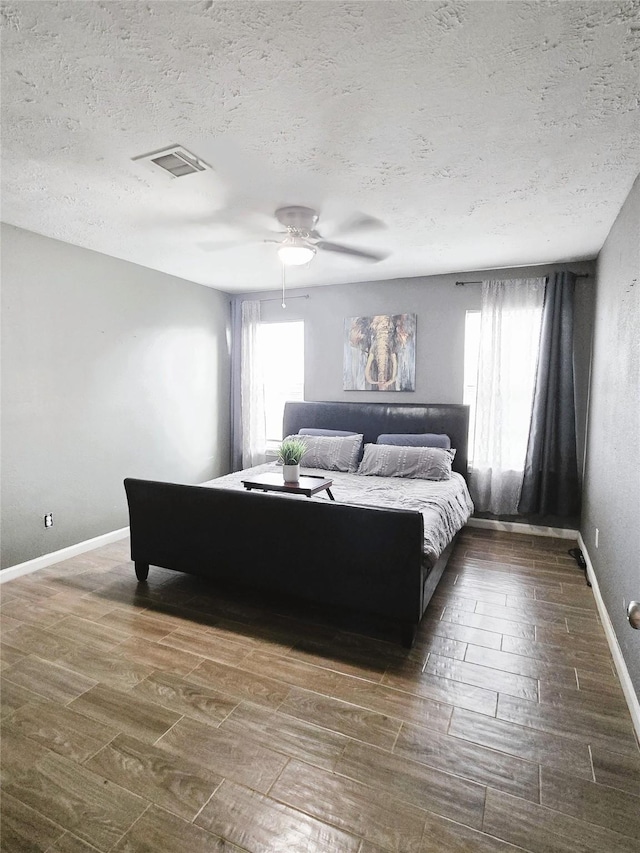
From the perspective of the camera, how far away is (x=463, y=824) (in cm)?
142

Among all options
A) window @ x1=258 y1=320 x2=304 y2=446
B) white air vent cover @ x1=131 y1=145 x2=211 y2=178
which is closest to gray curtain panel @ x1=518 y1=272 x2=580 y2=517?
window @ x1=258 y1=320 x2=304 y2=446

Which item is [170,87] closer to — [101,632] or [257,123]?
[257,123]

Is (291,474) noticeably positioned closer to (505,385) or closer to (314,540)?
(314,540)

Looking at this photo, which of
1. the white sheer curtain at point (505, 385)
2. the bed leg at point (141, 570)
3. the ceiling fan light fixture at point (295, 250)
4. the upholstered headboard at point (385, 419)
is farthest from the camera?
the upholstered headboard at point (385, 419)

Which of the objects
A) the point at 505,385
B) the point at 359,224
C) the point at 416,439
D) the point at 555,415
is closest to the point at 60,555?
the point at 416,439

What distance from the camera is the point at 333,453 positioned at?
4.43 m

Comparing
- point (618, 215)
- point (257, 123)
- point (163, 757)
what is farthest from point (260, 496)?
point (618, 215)

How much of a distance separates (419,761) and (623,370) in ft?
7.18

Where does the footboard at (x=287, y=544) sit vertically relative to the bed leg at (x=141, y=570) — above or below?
above

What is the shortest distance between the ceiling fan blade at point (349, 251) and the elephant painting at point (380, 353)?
39.1 inches

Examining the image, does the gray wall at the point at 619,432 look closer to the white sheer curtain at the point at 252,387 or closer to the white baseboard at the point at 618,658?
the white baseboard at the point at 618,658

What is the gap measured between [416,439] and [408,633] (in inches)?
92.0

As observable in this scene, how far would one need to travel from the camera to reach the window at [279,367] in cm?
536

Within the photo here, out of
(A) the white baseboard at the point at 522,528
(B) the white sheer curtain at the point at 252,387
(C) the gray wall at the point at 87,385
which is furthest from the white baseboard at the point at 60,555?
(A) the white baseboard at the point at 522,528
